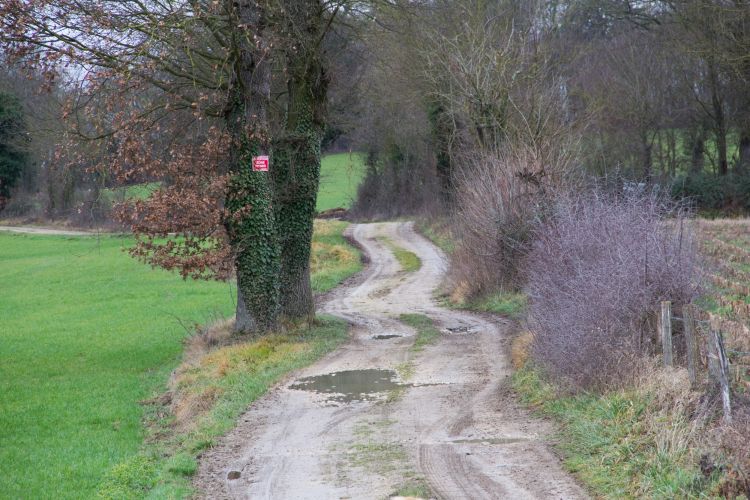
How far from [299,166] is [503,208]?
519cm

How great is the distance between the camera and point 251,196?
18.3 meters

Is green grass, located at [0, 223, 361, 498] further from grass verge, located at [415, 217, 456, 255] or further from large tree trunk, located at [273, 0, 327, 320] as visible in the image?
grass verge, located at [415, 217, 456, 255]

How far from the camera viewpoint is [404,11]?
20422 millimetres

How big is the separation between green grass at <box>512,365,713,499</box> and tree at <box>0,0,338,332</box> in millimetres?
8927

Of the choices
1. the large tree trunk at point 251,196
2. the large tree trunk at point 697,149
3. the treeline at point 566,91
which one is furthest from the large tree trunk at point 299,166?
the large tree trunk at point 697,149

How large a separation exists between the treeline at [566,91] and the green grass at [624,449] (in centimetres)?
1183

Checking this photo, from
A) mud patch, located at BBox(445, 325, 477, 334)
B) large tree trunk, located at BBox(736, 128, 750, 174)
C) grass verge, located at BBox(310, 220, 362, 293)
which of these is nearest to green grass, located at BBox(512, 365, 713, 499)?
mud patch, located at BBox(445, 325, 477, 334)

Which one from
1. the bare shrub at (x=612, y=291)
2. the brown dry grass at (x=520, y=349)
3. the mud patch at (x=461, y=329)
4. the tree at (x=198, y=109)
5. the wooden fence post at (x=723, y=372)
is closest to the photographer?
the wooden fence post at (x=723, y=372)

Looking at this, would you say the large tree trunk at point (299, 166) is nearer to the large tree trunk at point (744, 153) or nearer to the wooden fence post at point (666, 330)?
the wooden fence post at point (666, 330)

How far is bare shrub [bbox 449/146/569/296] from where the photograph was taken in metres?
21.0

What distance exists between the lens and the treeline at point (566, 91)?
84.7 feet

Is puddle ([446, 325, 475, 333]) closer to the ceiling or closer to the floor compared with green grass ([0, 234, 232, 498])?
closer to the ceiling

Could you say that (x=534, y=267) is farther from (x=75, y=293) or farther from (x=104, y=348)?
(x=75, y=293)

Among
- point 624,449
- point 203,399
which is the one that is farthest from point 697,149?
point 624,449
